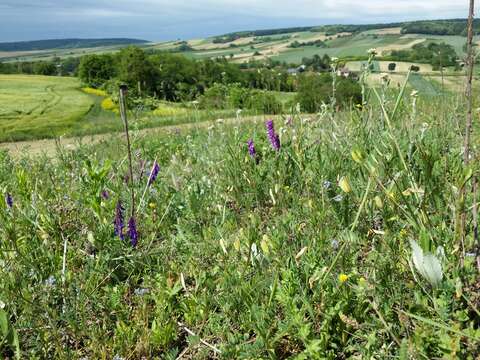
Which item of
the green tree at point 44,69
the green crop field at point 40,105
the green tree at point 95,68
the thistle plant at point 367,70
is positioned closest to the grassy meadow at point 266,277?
the thistle plant at point 367,70

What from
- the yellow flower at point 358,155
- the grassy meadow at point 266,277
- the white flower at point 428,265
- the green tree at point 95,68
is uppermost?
the yellow flower at point 358,155

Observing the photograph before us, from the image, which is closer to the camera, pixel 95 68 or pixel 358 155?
pixel 358 155

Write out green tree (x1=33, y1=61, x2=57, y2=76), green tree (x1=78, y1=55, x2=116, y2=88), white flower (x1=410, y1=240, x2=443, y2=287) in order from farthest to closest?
green tree (x1=33, y1=61, x2=57, y2=76) → green tree (x1=78, y1=55, x2=116, y2=88) → white flower (x1=410, y1=240, x2=443, y2=287)

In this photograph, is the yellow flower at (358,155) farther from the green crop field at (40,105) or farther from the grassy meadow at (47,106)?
A: the green crop field at (40,105)

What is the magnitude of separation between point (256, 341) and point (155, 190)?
4.98 ft

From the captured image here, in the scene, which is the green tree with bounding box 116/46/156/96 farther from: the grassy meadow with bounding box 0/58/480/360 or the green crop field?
the grassy meadow with bounding box 0/58/480/360

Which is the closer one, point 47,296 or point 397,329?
point 397,329

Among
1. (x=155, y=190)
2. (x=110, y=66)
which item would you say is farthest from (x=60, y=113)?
(x=155, y=190)

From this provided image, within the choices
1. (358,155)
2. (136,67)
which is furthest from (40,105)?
(358,155)

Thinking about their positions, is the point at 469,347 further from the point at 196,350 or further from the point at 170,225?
the point at 170,225

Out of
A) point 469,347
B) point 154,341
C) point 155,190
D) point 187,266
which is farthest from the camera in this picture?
point 155,190

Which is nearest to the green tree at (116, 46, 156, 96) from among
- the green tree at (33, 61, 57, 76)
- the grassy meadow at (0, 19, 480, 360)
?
the green tree at (33, 61, 57, 76)

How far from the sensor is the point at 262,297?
1.74 meters

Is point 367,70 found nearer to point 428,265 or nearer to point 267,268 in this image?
point 267,268
